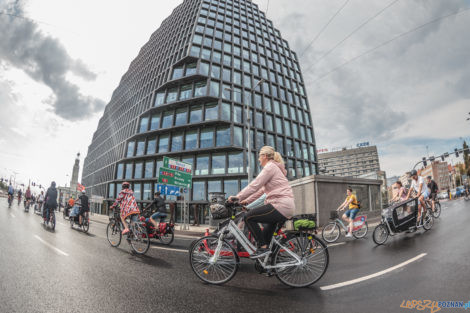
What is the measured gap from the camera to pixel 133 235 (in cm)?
554

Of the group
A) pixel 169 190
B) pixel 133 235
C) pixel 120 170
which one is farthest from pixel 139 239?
pixel 120 170

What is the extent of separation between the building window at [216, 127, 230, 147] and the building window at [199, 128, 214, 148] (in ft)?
2.47

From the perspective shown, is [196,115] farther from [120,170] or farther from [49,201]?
[49,201]

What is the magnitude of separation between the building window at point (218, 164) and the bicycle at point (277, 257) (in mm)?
21076

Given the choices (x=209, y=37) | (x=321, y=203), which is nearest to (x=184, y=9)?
(x=209, y=37)

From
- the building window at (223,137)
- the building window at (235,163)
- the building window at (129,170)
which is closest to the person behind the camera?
the building window at (235,163)

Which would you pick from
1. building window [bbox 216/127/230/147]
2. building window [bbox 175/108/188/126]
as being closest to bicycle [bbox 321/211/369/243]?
building window [bbox 216/127/230/147]

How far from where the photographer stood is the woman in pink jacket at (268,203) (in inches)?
119

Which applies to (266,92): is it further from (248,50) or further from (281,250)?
(281,250)

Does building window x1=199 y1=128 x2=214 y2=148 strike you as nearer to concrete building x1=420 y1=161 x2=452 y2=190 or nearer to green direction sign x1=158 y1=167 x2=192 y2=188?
green direction sign x1=158 y1=167 x2=192 y2=188

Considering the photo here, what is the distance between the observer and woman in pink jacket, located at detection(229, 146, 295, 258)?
3.01 metres

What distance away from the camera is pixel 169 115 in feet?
94.0

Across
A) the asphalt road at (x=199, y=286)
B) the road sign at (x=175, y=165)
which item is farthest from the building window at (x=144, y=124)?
the asphalt road at (x=199, y=286)

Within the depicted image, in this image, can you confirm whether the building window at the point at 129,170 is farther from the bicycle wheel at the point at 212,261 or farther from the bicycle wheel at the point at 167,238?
the bicycle wheel at the point at 212,261
